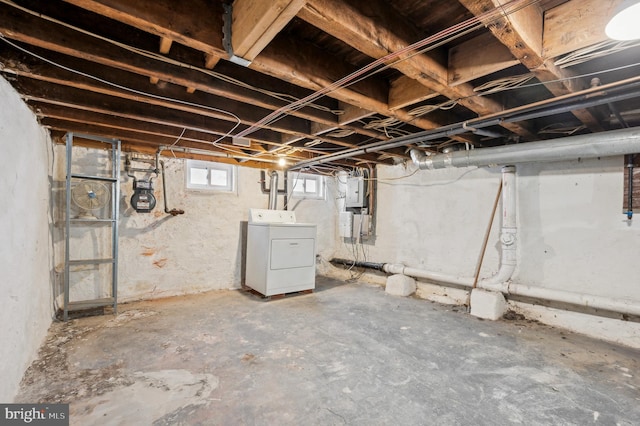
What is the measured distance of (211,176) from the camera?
402cm

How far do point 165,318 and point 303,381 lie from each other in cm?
183

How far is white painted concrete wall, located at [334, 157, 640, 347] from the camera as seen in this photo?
2463 millimetres

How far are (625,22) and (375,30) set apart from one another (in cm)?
92

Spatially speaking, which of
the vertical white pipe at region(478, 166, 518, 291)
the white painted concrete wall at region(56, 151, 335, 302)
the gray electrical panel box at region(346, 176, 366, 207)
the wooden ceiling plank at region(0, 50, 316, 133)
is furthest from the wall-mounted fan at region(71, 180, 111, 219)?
the vertical white pipe at region(478, 166, 518, 291)

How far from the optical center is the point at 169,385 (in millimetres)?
1738

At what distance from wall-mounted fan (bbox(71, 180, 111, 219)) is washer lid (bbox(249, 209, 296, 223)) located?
1.73 meters

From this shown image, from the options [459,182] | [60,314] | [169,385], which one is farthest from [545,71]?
[60,314]

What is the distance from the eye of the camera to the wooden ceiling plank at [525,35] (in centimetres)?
109

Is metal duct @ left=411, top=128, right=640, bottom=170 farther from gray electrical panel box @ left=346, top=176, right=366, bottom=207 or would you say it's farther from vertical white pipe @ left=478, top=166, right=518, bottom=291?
gray electrical panel box @ left=346, top=176, right=366, bottom=207

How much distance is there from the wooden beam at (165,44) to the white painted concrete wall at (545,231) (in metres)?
3.31

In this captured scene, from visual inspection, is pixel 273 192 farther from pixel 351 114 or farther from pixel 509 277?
pixel 509 277

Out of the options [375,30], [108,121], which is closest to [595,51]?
[375,30]

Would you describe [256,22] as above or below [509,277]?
above

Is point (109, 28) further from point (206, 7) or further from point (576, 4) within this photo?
point (576, 4)
